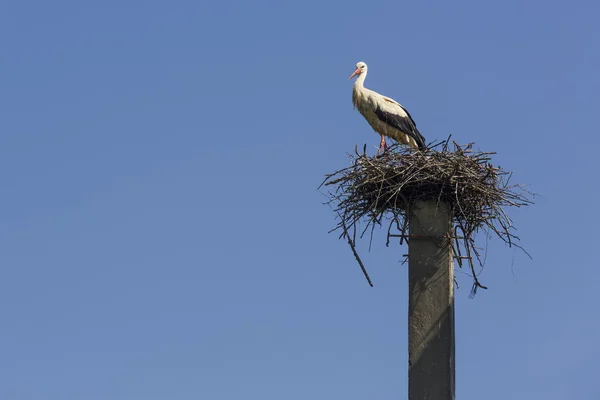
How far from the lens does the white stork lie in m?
13.5

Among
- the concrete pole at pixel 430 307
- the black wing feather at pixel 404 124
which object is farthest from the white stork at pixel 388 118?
the concrete pole at pixel 430 307

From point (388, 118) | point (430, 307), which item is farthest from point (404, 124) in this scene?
point (430, 307)

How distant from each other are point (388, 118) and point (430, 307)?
6.02m

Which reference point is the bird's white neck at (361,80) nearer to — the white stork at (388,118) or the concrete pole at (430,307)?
the white stork at (388,118)

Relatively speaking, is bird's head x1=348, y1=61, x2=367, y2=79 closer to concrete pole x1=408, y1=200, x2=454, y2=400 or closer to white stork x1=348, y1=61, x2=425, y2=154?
white stork x1=348, y1=61, x2=425, y2=154

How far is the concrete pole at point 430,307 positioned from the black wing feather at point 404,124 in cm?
495

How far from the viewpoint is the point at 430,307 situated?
309 inches

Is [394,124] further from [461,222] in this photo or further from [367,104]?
[461,222]

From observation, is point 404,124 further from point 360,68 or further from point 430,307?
point 430,307

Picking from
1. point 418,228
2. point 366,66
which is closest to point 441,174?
point 418,228

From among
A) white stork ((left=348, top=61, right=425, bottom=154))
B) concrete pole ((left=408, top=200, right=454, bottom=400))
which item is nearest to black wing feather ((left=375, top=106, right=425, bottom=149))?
white stork ((left=348, top=61, right=425, bottom=154))

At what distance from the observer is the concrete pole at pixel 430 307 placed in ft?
24.5

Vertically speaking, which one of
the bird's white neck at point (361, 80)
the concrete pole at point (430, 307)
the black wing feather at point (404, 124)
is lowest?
the concrete pole at point (430, 307)

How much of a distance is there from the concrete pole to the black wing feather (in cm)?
495
